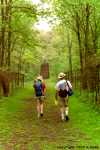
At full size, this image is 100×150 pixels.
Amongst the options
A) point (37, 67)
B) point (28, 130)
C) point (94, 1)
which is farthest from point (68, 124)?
point (37, 67)

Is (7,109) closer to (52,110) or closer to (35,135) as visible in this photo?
(52,110)

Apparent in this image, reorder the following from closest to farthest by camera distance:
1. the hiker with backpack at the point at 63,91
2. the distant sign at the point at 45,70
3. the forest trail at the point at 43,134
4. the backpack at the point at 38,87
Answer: the forest trail at the point at 43,134, the hiker with backpack at the point at 63,91, the backpack at the point at 38,87, the distant sign at the point at 45,70

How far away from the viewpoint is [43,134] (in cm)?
1681

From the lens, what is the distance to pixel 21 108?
27.0 m

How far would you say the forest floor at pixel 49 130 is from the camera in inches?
575

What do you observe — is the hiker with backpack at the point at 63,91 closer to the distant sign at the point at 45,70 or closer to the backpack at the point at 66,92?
the backpack at the point at 66,92

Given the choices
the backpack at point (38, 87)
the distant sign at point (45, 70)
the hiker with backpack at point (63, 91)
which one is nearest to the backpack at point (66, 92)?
the hiker with backpack at point (63, 91)

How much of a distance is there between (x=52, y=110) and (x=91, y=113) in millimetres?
2906

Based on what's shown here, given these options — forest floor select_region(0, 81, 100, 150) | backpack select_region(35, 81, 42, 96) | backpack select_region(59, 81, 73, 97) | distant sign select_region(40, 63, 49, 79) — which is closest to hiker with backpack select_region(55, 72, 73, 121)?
backpack select_region(59, 81, 73, 97)

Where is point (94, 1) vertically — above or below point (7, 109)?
above

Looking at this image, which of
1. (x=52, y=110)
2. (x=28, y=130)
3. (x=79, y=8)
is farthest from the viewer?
(x=79, y=8)

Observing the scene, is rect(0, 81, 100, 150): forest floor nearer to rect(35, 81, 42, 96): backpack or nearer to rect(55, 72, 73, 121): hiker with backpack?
rect(55, 72, 73, 121): hiker with backpack

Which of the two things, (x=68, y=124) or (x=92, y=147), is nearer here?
(x=92, y=147)

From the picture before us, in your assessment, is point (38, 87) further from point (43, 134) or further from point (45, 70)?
point (45, 70)
